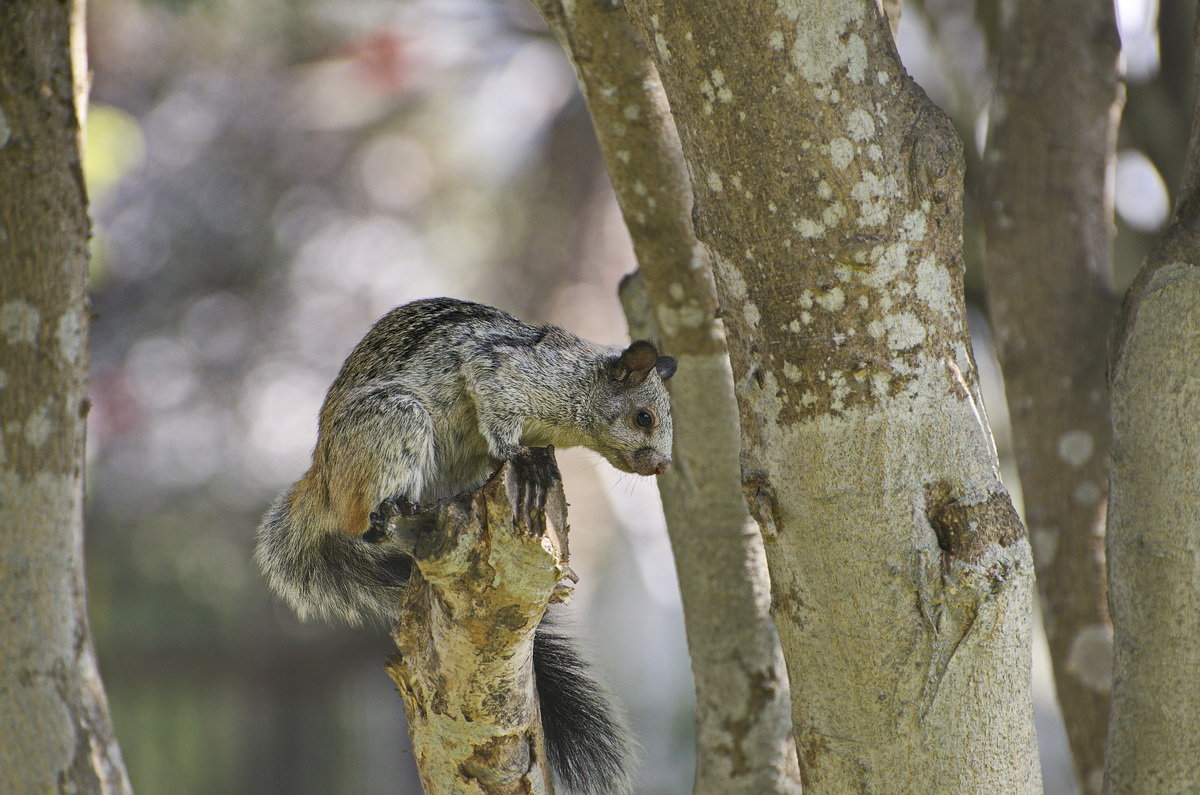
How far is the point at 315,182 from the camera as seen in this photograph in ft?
27.2

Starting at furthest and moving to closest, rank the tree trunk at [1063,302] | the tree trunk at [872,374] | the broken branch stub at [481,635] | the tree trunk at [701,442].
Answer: the tree trunk at [1063,302] < the tree trunk at [701,442] < the broken branch stub at [481,635] < the tree trunk at [872,374]

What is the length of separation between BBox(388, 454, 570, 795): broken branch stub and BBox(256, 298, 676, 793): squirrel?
0.31 metres

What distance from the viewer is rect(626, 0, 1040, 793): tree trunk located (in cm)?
161

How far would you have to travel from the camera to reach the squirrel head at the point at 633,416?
2.67 metres

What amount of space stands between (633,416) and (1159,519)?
47.4 inches

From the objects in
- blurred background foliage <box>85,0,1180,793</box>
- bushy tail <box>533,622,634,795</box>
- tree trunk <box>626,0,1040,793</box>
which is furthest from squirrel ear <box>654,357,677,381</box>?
blurred background foliage <box>85,0,1180,793</box>

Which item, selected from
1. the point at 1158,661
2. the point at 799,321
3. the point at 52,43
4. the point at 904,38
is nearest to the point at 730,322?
the point at 799,321

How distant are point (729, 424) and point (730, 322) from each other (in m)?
0.89

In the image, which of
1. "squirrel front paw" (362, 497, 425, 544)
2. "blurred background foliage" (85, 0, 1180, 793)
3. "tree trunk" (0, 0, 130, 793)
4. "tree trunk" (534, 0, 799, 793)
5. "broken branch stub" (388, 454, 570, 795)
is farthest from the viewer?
"blurred background foliage" (85, 0, 1180, 793)

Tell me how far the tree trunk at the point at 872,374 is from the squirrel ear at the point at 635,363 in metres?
0.81

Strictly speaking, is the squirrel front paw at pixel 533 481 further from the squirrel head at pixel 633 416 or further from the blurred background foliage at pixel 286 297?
the blurred background foliage at pixel 286 297

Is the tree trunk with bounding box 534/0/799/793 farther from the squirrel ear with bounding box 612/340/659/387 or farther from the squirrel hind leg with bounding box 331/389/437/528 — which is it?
the squirrel hind leg with bounding box 331/389/437/528

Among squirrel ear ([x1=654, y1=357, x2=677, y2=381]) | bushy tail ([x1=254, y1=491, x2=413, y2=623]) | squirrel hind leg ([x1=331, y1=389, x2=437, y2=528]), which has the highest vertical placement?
squirrel ear ([x1=654, y1=357, x2=677, y2=381])

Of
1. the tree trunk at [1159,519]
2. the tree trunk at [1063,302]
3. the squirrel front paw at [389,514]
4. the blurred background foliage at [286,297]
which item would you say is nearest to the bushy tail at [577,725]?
the squirrel front paw at [389,514]
